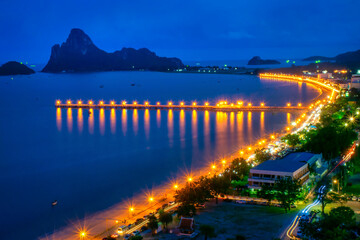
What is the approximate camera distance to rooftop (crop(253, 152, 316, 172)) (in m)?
8.83

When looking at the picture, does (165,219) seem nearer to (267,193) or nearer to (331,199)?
(267,193)

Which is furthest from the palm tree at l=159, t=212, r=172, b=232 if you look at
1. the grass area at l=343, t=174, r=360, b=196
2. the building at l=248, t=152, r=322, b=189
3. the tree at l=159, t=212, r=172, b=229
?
the grass area at l=343, t=174, r=360, b=196

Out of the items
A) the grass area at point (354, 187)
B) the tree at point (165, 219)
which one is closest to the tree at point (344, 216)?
the grass area at point (354, 187)

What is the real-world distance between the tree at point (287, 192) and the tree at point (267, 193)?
0.14m

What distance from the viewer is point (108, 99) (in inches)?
1273

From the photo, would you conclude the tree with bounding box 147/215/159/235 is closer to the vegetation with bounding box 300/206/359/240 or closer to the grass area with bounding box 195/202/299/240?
the grass area with bounding box 195/202/299/240

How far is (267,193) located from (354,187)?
2.28m

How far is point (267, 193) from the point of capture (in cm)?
815

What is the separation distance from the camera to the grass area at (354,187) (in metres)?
8.56

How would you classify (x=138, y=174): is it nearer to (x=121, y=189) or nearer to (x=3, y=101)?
(x=121, y=189)

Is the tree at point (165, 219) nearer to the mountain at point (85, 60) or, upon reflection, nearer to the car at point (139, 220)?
the car at point (139, 220)

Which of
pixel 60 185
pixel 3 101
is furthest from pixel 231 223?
pixel 3 101

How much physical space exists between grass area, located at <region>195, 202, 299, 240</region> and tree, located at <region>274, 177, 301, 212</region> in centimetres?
18

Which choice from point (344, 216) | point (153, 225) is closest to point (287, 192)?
point (344, 216)
